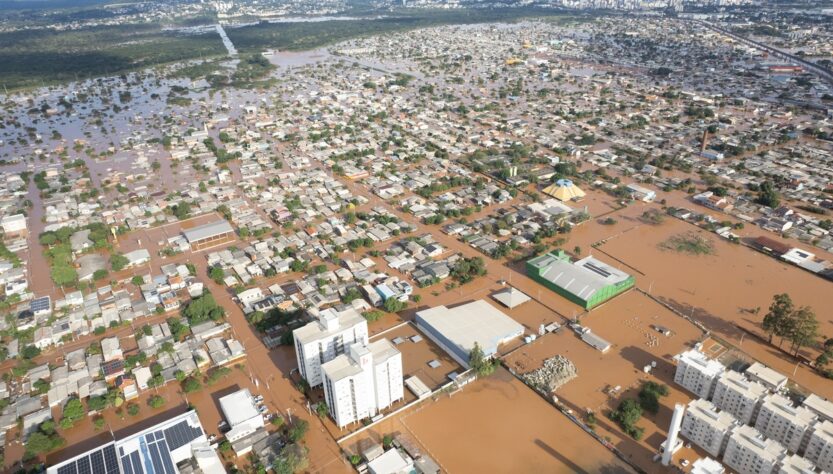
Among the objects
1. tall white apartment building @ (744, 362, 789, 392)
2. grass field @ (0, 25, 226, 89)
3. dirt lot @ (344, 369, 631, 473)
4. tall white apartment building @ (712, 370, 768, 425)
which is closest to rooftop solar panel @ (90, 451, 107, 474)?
dirt lot @ (344, 369, 631, 473)

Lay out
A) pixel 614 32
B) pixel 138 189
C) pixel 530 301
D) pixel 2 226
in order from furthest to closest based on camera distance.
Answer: pixel 614 32
pixel 138 189
pixel 2 226
pixel 530 301

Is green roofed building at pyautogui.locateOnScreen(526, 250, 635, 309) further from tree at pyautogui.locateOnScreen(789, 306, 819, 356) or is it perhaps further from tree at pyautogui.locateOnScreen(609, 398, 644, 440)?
tree at pyautogui.locateOnScreen(789, 306, 819, 356)

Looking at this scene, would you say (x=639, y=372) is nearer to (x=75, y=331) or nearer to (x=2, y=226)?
(x=75, y=331)

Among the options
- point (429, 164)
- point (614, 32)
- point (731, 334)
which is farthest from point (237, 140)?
point (614, 32)

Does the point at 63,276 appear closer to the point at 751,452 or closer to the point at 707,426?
the point at 707,426

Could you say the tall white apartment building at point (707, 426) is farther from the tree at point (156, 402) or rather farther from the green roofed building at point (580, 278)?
the tree at point (156, 402)

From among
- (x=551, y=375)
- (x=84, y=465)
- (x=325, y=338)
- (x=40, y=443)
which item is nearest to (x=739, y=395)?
(x=551, y=375)
